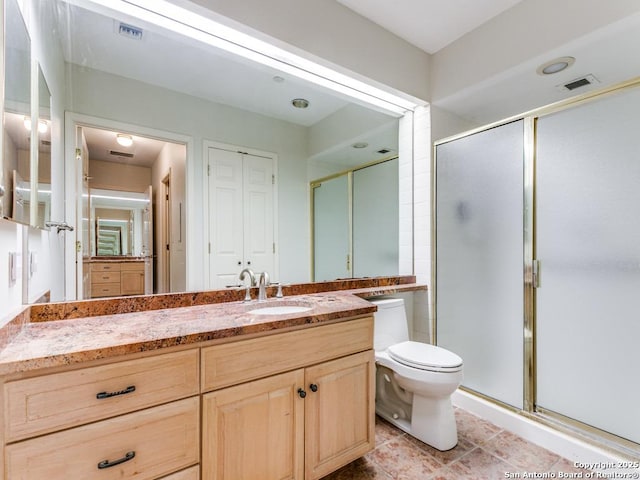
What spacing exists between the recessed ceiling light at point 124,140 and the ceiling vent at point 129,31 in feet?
1.56

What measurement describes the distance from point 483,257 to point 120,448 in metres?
2.12

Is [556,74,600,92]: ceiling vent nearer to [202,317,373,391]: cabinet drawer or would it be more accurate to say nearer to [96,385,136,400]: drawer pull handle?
[202,317,373,391]: cabinet drawer

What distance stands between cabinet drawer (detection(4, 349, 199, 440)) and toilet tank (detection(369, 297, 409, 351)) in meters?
1.27

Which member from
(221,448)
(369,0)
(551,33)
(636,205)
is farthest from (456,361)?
(369,0)

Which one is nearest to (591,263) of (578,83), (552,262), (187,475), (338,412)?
(552,262)

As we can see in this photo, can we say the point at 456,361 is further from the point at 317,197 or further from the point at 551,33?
the point at 551,33

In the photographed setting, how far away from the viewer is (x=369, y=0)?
1.89m

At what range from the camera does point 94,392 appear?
2.91ft

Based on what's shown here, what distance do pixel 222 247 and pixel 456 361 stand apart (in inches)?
57.4

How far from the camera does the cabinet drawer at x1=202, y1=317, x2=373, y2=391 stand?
43.2 inches

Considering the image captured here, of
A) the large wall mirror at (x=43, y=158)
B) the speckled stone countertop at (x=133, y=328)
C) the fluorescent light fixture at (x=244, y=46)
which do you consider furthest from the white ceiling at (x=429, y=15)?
the speckled stone countertop at (x=133, y=328)

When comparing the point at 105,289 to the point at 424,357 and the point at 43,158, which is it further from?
the point at 424,357

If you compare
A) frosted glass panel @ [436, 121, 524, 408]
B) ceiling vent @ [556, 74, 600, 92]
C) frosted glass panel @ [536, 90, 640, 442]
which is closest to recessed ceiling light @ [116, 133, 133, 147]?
frosted glass panel @ [436, 121, 524, 408]

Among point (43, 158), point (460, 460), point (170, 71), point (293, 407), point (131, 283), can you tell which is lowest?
point (460, 460)
